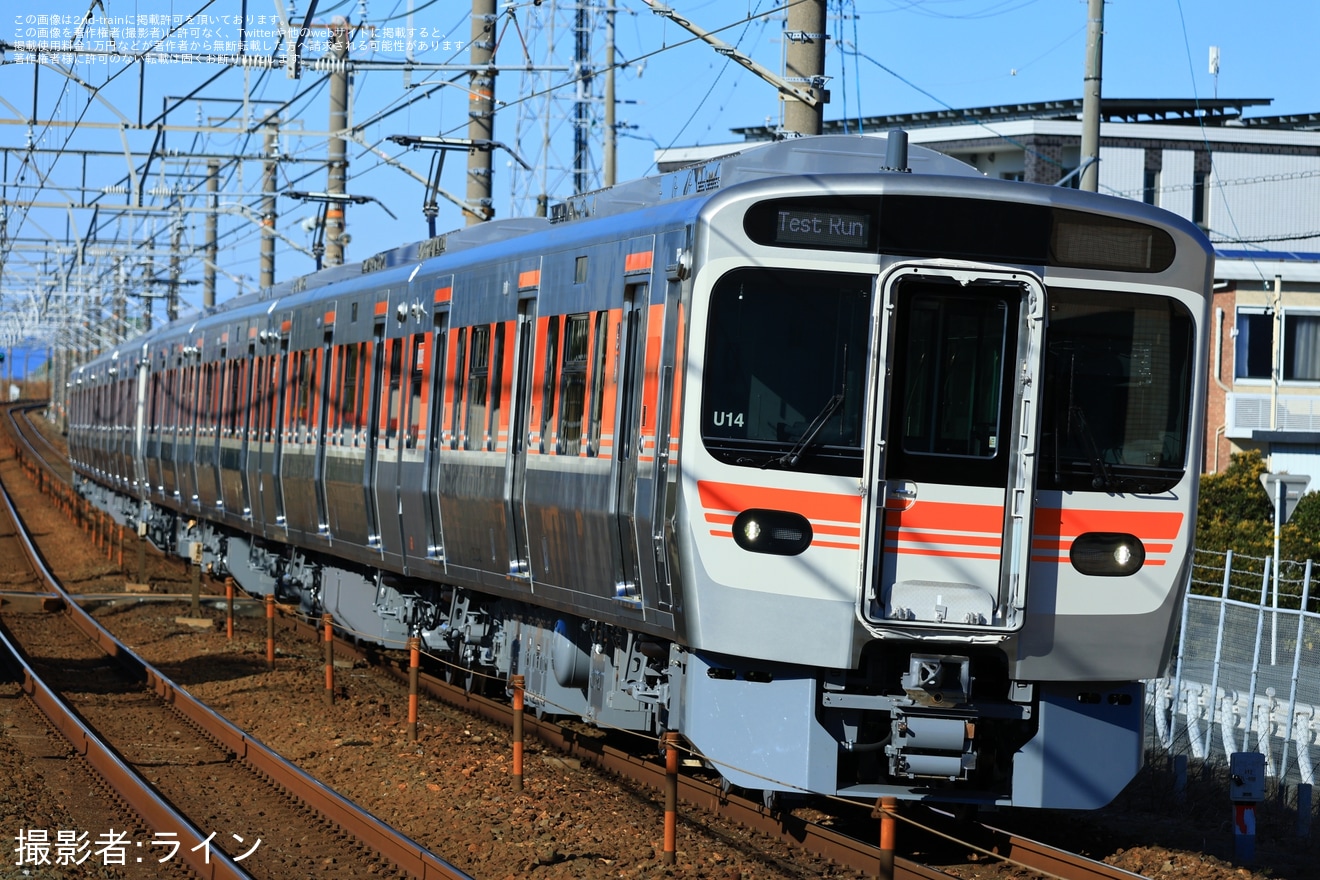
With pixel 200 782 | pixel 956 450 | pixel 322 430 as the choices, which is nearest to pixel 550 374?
pixel 956 450

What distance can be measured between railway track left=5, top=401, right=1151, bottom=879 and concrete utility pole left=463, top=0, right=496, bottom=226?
7.26m

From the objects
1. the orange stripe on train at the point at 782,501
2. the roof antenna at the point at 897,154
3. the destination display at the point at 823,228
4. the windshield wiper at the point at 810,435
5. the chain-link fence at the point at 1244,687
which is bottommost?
the chain-link fence at the point at 1244,687

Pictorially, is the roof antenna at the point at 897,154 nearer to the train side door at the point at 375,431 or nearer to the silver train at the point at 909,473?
the silver train at the point at 909,473

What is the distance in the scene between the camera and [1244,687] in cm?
1214

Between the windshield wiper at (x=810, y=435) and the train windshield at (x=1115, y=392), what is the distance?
0.97 metres

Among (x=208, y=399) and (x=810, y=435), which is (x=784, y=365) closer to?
(x=810, y=435)

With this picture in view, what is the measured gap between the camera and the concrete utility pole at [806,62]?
11.9 metres

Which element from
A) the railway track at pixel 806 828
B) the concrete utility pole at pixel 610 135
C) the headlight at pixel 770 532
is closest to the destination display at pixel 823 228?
the headlight at pixel 770 532

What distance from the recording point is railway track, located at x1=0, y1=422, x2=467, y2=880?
29.2 feet

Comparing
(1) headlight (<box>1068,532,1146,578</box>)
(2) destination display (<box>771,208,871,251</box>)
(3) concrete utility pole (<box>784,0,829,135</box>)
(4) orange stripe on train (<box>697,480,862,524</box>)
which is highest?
(3) concrete utility pole (<box>784,0,829,135</box>)

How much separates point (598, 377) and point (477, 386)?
2.48 metres

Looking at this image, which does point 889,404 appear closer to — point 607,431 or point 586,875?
point 607,431

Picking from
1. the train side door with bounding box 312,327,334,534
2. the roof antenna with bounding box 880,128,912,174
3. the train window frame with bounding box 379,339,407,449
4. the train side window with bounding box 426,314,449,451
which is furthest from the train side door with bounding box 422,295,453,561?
the roof antenna with bounding box 880,128,912,174

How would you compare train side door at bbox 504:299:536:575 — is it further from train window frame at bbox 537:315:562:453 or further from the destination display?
the destination display
